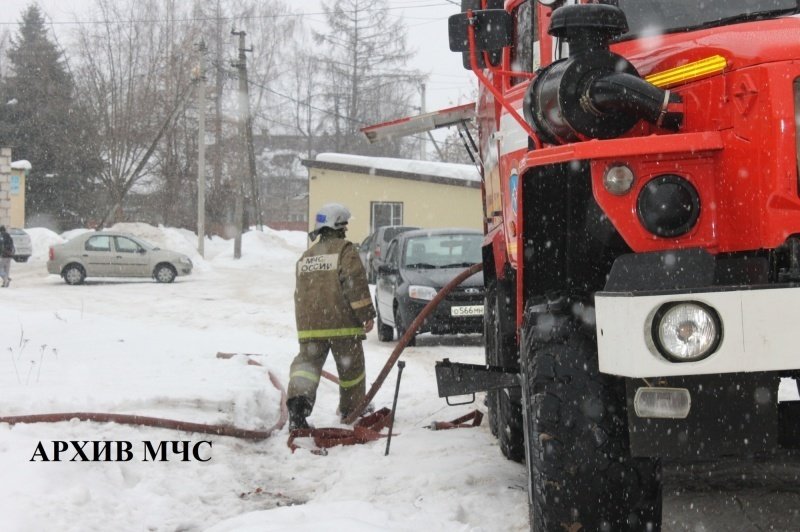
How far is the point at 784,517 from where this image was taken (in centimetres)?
452

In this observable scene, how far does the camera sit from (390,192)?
36844 mm

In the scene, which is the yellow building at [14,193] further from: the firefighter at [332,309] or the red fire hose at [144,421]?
the red fire hose at [144,421]

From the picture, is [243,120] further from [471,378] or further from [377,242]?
[471,378]

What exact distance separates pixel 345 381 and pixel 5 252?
1921 centimetres

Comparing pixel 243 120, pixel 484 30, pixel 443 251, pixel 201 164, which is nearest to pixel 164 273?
pixel 201 164

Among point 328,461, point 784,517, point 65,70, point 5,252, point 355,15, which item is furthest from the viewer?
point 355,15

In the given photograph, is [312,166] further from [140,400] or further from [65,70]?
[140,400]

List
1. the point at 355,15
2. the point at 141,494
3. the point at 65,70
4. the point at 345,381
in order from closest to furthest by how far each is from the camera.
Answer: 1. the point at 141,494
2. the point at 345,381
3. the point at 65,70
4. the point at 355,15

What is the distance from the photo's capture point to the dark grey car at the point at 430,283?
12297 mm

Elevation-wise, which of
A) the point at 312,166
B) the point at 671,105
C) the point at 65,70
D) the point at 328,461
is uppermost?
the point at 65,70

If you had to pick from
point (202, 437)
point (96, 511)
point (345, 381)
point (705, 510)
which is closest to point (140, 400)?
point (202, 437)

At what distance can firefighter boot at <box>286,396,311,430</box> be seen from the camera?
7.05m

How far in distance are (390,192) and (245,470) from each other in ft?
102

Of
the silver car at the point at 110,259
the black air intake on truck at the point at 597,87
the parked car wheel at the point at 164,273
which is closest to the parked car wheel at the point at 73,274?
the silver car at the point at 110,259
